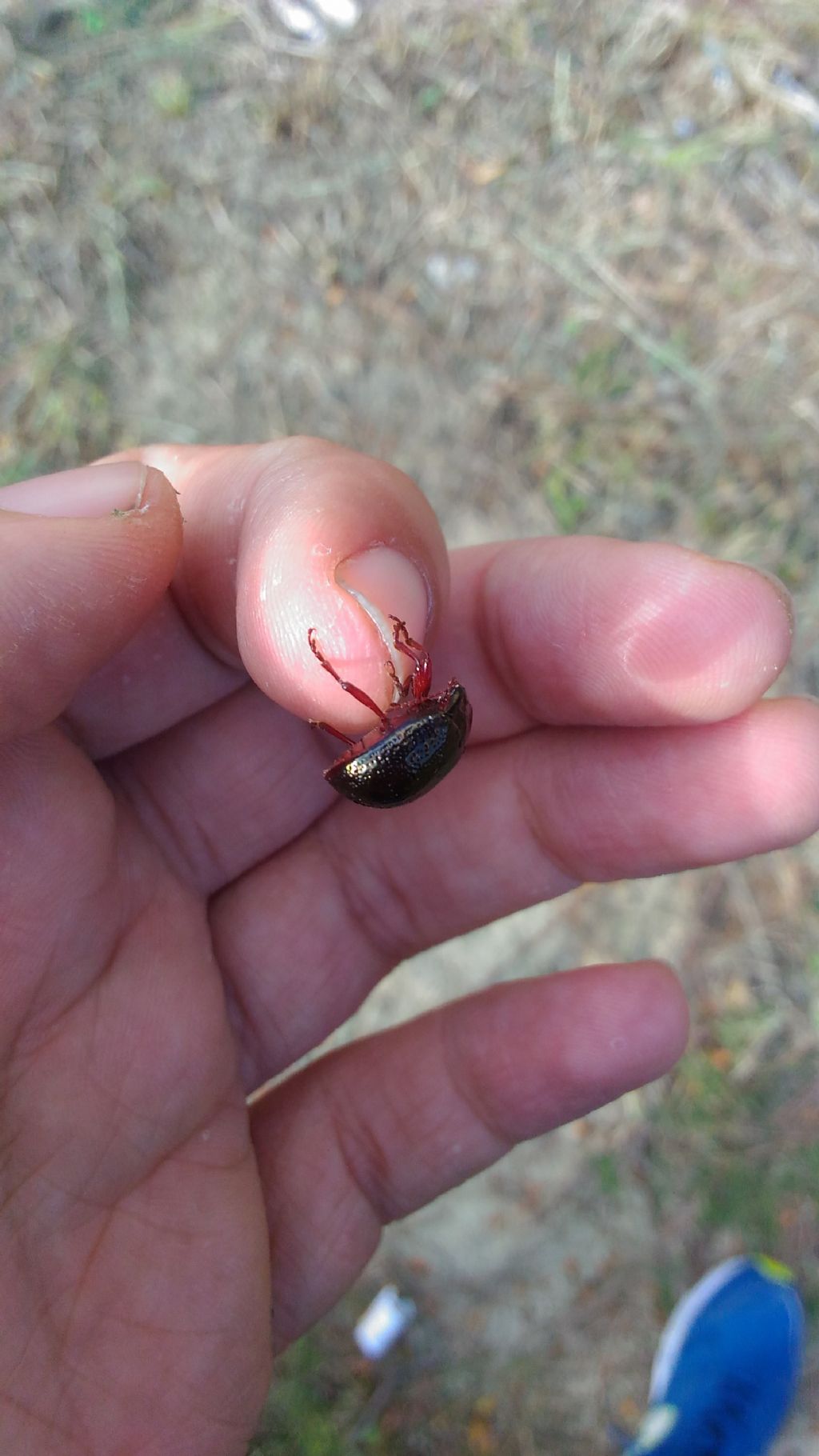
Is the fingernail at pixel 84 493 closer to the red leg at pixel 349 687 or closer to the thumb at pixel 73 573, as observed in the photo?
the thumb at pixel 73 573

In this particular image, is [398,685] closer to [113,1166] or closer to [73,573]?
[73,573]

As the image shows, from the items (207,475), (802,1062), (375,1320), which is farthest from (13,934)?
(802,1062)

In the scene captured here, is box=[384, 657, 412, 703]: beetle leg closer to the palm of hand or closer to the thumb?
the thumb

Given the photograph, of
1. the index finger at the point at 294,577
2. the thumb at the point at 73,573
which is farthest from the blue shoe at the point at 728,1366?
the thumb at the point at 73,573

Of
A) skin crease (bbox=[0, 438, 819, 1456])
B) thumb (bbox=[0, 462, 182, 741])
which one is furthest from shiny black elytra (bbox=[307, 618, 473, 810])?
thumb (bbox=[0, 462, 182, 741])

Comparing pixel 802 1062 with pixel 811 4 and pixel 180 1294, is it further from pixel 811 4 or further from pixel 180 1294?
pixel 811 4
